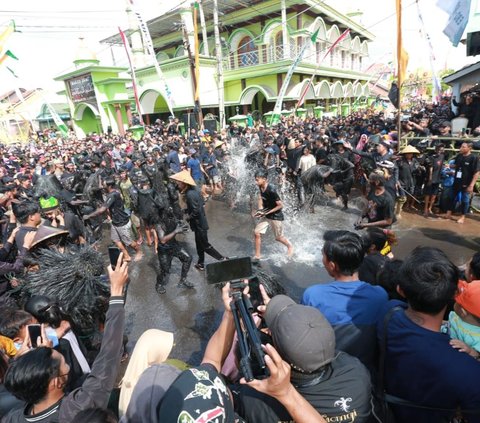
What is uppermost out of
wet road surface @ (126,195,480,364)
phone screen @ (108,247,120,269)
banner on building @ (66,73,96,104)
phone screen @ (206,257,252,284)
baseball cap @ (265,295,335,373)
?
banner on building @ (66,73,96,104)

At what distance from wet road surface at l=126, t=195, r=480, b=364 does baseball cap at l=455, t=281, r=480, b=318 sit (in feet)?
9.73

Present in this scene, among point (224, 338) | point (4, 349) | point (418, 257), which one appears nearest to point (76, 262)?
point (4, 349)

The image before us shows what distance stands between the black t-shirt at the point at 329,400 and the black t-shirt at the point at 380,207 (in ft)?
11.4

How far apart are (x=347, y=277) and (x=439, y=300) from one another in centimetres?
71

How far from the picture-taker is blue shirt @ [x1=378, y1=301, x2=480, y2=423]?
1464 millimetres

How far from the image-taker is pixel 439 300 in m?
1.65

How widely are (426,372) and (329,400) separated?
1.98 feet

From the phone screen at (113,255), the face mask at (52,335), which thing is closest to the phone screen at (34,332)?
the face mask at (52,335)

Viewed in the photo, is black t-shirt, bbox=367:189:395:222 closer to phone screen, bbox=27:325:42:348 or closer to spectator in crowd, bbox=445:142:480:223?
spectator in crowd, bbox=445:142:480:223

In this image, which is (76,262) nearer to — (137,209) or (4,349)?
(4,349)

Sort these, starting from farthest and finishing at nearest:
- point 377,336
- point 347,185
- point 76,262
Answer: point 347,185 → point 76,262 → point 377,336

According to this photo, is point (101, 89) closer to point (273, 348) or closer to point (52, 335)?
point (52, 335)

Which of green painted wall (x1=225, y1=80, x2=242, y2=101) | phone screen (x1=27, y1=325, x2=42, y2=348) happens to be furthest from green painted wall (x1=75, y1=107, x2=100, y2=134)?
phone screen (x1=27, y1=325, x2=42, y2=348)

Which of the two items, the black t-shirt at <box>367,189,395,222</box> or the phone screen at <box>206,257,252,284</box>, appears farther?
the black t-shirt at <box>367,189,395,222</box>
